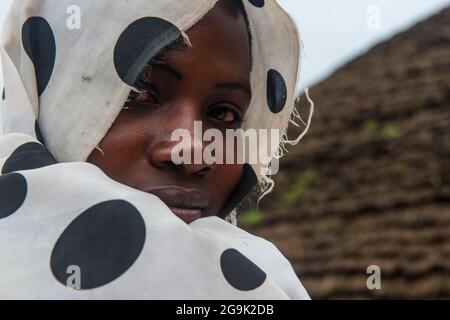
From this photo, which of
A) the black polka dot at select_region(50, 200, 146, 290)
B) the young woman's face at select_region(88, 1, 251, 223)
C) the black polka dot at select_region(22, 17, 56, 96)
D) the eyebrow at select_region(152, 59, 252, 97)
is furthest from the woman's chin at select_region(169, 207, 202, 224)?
the black polka dot at select_region(22, 17, 56, 96)

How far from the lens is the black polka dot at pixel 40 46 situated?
5.32 feet

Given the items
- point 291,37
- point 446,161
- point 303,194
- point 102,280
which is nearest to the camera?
point 102,280

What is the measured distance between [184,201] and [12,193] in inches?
10.8

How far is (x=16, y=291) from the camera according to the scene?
1368 millimetres

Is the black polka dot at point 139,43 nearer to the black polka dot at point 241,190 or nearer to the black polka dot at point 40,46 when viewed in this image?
the black polka dot at point 40,46

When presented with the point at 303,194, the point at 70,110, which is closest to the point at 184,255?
the point at 70,110

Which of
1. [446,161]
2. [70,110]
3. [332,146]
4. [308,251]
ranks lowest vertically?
[70,110]

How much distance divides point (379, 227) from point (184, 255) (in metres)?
4.02

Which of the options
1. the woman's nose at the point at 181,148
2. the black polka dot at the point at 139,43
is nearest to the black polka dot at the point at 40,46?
the black polka dot at the point at 139,43

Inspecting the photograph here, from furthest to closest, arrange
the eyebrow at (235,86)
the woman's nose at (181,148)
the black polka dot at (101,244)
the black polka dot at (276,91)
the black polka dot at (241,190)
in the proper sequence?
the black polka dot at (276,91)
the black polka dot at (241,190)
the eyebrow at (235,86)
the woman's nose at (181,148)
the black polka dot at (101,244)

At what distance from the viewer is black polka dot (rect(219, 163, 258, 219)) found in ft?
5.67

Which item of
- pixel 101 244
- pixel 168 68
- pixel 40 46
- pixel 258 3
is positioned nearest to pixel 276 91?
pixel 258 3

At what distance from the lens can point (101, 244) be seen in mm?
1390
